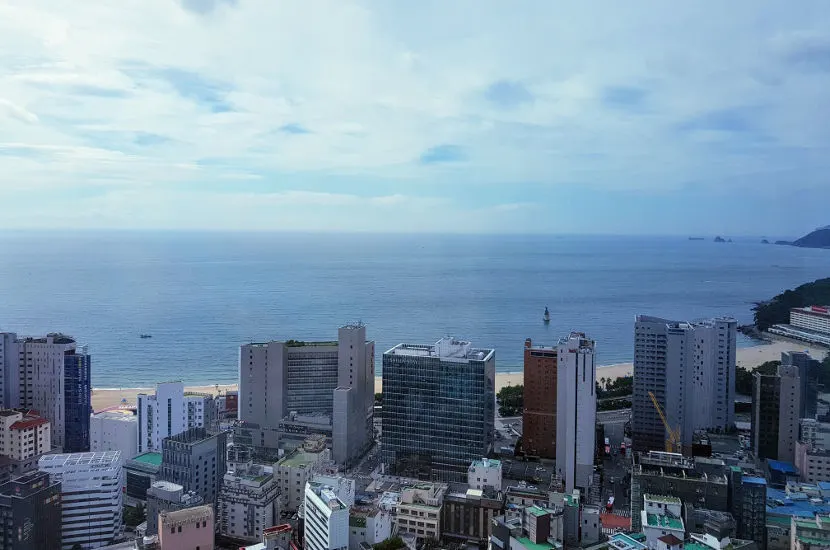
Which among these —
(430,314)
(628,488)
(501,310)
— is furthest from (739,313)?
(628,488)

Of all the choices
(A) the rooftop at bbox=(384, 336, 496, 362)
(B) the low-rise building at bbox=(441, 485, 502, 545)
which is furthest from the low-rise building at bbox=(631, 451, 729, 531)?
(A) the rooftop at bbox=(384, 336, 496, 362)

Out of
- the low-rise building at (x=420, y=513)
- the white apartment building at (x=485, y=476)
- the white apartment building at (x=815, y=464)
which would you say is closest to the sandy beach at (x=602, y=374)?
the white apartment building at (x=815, y=464)

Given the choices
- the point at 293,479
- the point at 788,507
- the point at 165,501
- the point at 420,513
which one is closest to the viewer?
the point at 165,501

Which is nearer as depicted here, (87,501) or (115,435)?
(87,501)

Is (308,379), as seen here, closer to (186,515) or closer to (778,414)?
(186,515)

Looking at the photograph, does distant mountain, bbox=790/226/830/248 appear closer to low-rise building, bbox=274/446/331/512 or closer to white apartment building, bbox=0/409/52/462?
low-rise building, bbox=274/446/331/512

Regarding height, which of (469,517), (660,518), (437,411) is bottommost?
(469,517)

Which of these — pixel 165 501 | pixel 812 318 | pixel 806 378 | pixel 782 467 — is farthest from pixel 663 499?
pixel 812 318
